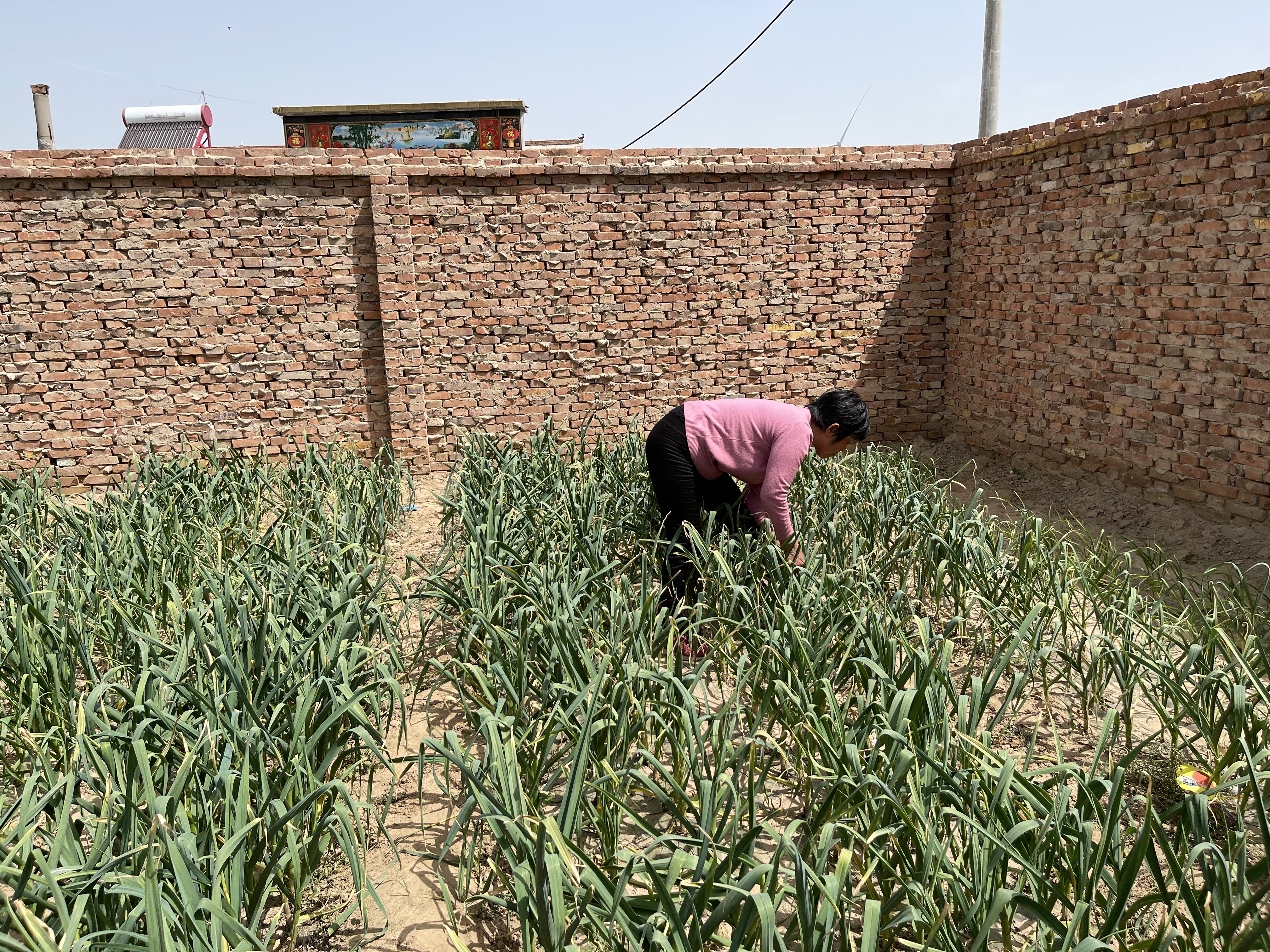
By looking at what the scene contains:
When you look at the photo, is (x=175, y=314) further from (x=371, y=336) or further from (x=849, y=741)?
(x=849, y=741)

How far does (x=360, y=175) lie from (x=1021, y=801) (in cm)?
618

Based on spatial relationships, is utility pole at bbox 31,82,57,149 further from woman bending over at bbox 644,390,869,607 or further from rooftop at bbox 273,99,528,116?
woman bending over at bbox 644,390,869,607

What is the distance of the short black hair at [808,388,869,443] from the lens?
11.7 feet

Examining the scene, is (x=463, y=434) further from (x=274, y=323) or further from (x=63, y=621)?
(x=63, y=621)

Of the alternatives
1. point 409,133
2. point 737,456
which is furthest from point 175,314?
point 409,133

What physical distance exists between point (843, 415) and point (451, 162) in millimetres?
4492

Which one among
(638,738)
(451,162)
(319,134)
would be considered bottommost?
(638,738)

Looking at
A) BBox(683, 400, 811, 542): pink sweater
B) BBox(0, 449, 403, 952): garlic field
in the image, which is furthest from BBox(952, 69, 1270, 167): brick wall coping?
BBox(0, 449, 403, 952): garlic field

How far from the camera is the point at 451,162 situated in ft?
22.6

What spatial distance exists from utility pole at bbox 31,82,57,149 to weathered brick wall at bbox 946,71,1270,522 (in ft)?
34.6

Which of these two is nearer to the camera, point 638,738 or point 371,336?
point 638,738

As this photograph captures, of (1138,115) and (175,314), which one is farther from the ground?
(1138,115)

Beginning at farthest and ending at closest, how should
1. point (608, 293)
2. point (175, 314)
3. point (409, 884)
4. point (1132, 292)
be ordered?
1. point (608, 293)
2. point (175, 314)
3. point (1132, 292)
4. point (409, 884)

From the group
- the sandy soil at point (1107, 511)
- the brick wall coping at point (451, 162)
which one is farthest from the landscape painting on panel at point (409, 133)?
the sandy soil at point (1107, 511)
